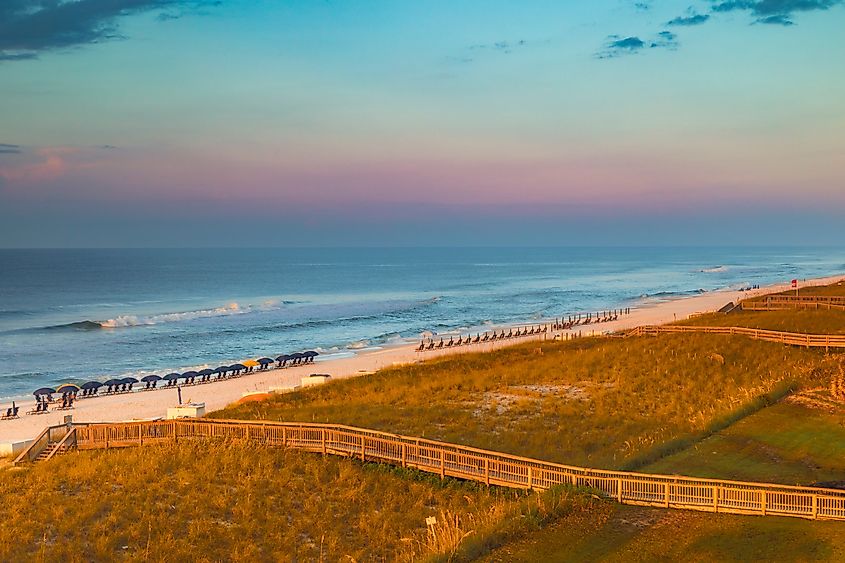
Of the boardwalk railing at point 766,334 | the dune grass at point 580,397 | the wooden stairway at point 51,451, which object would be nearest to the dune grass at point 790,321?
the boardwalk railing at point 766,334

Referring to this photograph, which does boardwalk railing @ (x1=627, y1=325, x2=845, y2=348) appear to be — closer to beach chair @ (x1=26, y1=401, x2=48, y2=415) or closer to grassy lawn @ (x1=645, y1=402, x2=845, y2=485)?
grassy lawn @ (x1=645, y1=402, x2=845, y2=485)

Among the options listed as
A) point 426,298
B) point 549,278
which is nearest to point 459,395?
point 426,298

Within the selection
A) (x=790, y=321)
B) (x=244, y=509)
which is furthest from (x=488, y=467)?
(x=790, y=321)

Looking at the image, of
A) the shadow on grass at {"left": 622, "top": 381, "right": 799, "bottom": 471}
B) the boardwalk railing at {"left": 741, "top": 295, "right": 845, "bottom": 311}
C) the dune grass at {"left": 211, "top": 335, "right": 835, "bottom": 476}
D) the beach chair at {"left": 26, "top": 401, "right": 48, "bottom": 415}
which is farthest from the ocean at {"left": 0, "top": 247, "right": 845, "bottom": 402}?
the shadow on grass at {"left": 622, "top": 381, "right": 799, "bottom": 471}

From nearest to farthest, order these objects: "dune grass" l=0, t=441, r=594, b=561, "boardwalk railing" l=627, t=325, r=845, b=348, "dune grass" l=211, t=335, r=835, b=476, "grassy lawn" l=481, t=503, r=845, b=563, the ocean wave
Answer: "grassy lawn" l=481, t=503, r=845, b=563, "dune grass" l=0, t=441, r=594, b=561, "dune grass" l=211, t=335, r=835, b=476, "boardwalk railing" l=627, t=325, r=845, b=348, the ocean wave

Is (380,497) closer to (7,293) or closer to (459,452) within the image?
(459,452)

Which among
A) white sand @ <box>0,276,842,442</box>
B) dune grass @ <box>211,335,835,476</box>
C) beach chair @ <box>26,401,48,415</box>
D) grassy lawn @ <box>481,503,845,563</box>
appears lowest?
white sand @ <box>0,276,842,442</box>

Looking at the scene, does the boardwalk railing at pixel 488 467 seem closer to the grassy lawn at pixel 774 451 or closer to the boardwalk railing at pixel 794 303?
the grassy lawn at pixel 774 451
